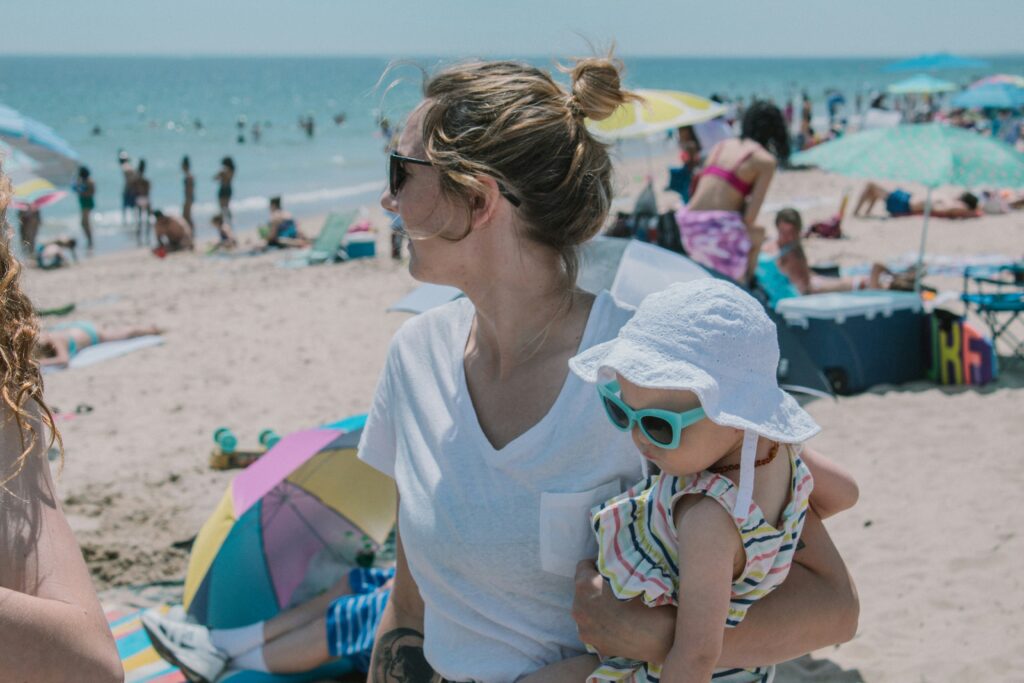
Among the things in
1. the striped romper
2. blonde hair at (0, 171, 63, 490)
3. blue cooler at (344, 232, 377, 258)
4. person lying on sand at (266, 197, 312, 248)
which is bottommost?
person lying on sand at (266, 197, 312, 248)

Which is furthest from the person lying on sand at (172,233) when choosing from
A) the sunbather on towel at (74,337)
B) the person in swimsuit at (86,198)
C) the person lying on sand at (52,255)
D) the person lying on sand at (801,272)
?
the person lying on sand at (801,272)

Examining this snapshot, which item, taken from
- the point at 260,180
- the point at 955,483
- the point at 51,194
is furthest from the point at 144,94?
the point at 955,483

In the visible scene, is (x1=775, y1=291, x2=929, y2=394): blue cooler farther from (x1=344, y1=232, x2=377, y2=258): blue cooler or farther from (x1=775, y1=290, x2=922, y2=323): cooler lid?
(x1=344, y1=232, x2=377, y2=258): blue cooler

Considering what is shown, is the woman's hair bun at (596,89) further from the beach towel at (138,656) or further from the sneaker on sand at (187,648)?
the beach towel at (138,656)

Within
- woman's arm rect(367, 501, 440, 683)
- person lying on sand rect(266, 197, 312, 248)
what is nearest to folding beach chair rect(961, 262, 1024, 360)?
woman's arm rect(367, 501, 440, 683)

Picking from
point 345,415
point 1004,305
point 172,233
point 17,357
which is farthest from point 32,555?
point 172,233

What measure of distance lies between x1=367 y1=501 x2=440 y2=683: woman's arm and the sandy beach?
Answer: 84 centimetres

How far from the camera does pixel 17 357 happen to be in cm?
124

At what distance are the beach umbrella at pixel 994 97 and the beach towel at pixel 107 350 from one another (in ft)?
58.7

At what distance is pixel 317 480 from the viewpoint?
366cm

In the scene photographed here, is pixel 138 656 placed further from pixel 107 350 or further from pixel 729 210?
pixel 107 350

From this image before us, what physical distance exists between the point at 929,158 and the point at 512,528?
5588mm

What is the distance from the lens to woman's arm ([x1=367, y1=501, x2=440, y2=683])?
184 centimetres

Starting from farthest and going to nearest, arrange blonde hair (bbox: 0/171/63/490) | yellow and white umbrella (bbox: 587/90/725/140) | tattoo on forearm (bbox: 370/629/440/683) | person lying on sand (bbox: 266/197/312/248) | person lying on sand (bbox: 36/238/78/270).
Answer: person lying on sand (bbox: 266/197/312/248), person lying on sand (bbox: 36/238/78/270), yellow and white umbrella (bbox: 587/90/725/140), tattoo on forearm (bbox: 370/629/440/683), blonde hair (bbox: 0/171/63/490)
